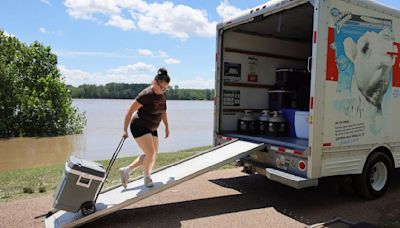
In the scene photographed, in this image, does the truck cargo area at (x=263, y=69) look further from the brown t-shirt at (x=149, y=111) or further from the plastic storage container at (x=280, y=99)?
the brown t-shirt at (x=149, y=111)

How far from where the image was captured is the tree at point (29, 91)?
65.8 feet

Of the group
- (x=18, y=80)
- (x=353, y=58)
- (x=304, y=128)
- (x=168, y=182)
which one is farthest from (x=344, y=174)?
(x=18, y=80)

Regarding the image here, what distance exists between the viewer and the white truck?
15.9 ft

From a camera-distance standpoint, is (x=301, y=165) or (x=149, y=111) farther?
(x=301, y=165)

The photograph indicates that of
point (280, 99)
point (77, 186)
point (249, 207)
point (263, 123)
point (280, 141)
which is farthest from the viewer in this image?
point (280, 99)

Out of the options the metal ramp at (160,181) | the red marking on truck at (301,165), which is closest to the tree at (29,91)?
the metal ramp at (160,181)

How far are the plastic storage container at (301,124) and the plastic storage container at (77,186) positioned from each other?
3.50 metres

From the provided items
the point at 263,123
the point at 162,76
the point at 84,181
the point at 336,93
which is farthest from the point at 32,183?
the point at 336,93

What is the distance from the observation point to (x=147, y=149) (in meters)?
4.79

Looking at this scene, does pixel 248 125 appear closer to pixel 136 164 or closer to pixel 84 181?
pixel 136 164

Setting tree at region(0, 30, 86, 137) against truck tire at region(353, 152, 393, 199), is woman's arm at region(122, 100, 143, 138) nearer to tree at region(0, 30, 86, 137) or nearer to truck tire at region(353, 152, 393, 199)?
truck tire at region(353, 152, 393, 199)

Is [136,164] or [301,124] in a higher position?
[301,124]

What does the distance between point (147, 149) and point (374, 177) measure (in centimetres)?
359

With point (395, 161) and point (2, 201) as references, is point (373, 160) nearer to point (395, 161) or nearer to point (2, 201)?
point (395, 161)
